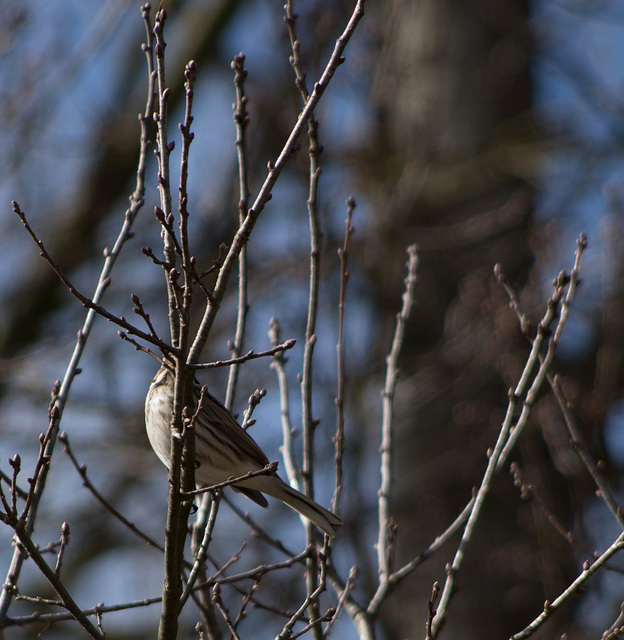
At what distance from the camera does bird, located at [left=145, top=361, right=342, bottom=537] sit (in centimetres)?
369

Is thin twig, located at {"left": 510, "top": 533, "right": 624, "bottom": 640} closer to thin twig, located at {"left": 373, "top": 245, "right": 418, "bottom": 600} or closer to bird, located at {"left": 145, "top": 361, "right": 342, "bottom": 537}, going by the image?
thin twig, located at {"left": 373, "top": 245, "right": 418, "bottom": 600}

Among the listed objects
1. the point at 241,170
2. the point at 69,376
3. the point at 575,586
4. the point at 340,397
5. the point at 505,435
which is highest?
the point at 241,170

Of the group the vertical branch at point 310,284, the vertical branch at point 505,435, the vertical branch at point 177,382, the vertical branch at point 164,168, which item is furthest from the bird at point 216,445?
the vertical branch at point 164,168

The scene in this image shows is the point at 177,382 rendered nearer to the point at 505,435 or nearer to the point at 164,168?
the point at 164,168

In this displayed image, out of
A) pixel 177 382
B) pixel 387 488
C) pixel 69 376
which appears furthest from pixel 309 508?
pixel 177 382

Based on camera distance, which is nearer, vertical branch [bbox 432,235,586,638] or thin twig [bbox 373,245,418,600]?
vertical branch [bbox 432,235,586,638]

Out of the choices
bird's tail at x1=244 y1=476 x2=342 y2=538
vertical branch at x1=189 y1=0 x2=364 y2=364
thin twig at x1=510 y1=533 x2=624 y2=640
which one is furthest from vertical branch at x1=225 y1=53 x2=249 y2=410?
thin twig at x1=510 y1=533 x2=624 y2=640

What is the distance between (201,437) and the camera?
386 cm

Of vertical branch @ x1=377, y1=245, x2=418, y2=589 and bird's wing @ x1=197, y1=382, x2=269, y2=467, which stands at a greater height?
bird's wing @ x1=197, y1=382, x2=269, y2=467

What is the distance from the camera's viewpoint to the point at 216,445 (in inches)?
154

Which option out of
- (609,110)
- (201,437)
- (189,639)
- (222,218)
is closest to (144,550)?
(189,639)

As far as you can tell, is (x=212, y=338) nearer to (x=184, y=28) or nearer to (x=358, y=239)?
(x=358, y=239)

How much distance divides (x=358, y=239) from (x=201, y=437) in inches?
186

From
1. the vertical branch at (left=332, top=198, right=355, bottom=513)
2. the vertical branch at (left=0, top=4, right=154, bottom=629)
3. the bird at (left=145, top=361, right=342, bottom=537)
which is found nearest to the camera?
the vertical branch at (left=0, top=4, right=154, bottom=629)
